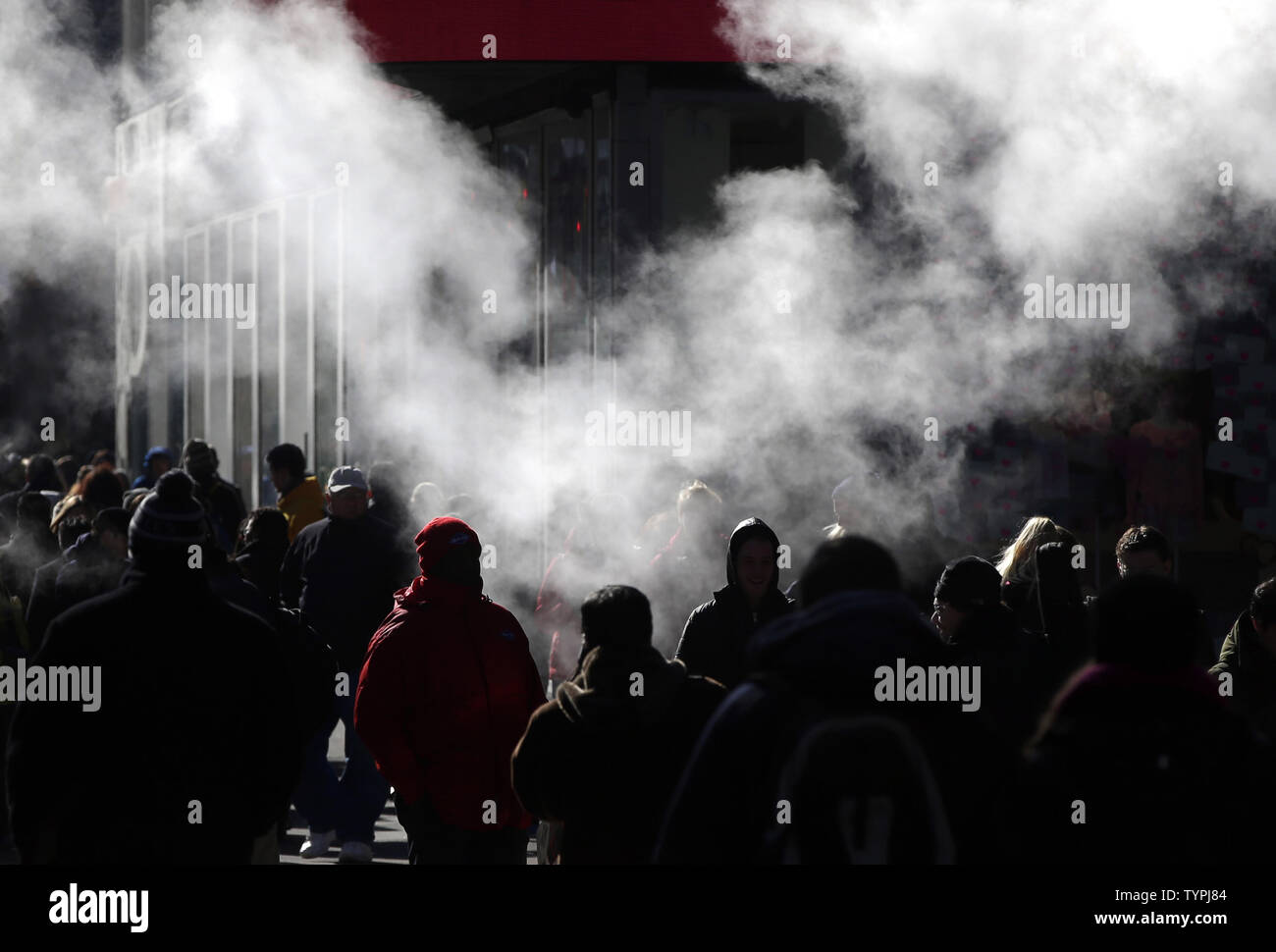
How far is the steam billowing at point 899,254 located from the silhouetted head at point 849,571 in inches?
209

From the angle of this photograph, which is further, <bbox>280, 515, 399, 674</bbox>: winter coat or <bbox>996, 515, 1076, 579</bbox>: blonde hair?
<bbox>280, 515, 399, 674</bbox>: winter coat

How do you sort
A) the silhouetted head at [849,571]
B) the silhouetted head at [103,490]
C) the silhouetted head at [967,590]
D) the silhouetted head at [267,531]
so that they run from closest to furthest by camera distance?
the silhouetted head at [849,571], the silhouetted head at [967,590], the silhouetted head at [267,531], the silhouetted head at [103,490]

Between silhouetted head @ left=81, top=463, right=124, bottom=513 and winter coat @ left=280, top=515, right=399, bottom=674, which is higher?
silhouetted head @ left=81, top=463, right=124, bottom=513

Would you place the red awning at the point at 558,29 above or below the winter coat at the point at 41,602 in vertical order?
above

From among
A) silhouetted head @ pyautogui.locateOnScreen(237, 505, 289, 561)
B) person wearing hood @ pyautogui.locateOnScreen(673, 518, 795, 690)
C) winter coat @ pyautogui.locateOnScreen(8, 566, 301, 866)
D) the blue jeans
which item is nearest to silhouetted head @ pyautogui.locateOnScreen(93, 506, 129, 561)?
silhouetted head @ pyautogui.locateOnScreen(237, 505, 289, 561)

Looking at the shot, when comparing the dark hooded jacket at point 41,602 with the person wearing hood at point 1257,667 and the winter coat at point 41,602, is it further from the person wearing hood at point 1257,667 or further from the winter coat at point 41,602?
the person wearing hood at point 1257,667

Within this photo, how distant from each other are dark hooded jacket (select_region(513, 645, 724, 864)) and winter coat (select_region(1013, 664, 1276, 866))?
1138mm

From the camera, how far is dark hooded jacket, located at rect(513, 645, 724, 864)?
390cm

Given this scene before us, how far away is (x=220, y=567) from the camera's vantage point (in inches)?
236

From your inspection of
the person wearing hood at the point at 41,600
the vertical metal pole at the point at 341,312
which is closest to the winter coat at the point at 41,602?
the person wearing hood at the point at 41,600

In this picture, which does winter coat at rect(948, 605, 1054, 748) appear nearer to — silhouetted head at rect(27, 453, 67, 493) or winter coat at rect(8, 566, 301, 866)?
winter coat at rect(8, 566, 301, 866)

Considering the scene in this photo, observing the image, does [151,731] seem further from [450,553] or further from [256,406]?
[256,406]

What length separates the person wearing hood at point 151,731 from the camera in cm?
369

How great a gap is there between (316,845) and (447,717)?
239cm
